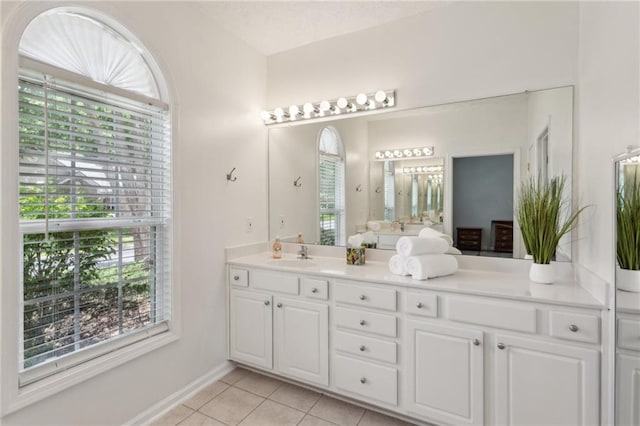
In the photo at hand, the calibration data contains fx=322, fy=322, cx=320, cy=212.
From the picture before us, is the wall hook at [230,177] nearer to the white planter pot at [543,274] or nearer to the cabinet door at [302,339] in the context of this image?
the cabinet door at [302,339]

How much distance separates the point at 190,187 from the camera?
2.19 meters

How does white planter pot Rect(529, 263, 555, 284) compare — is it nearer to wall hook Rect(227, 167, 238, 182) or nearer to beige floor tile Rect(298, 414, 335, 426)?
beige floor tile Rect(298, 414, 335, 426)

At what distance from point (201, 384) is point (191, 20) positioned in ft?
8.29

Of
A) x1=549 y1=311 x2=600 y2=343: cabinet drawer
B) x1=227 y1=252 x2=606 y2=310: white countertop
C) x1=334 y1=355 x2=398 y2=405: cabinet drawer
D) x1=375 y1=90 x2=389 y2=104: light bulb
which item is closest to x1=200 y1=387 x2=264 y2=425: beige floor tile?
x1=334 y1=355 x2=398 y2=405: cabinet drawer

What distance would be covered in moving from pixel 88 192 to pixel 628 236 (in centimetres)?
236

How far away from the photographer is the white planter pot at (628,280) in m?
1.12

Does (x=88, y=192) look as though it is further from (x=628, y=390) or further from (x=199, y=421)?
(x=628, y=390)

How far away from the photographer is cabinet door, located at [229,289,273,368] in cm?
229

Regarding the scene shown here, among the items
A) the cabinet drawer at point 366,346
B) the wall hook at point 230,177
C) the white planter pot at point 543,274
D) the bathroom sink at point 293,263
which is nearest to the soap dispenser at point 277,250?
the bathroom sink at point 293,263

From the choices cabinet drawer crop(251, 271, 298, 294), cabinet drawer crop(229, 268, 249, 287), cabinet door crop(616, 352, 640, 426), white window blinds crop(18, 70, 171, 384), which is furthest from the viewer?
cabinet drawer crop(229, 268, 249, 287)

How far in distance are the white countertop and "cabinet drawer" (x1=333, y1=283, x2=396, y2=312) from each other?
0.19 feet

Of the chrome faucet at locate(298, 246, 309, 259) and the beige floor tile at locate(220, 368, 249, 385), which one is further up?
the chrome faucet at locate(298, 246, 309, 259)

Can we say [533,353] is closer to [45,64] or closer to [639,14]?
[639,14]

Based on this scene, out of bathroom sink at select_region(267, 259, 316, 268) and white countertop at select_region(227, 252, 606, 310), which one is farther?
bathroom sink at select_region(267, 259, 316, 268)
